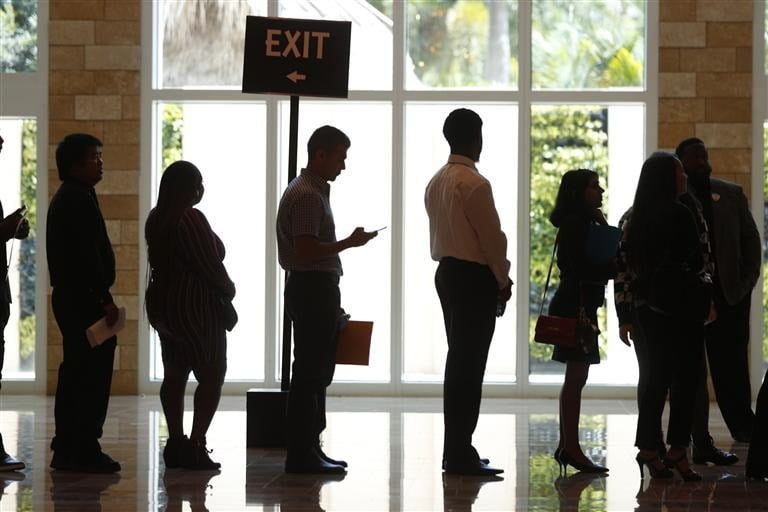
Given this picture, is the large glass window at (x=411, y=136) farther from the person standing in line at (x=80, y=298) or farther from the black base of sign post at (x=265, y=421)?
the person standing in line at (x=80, y=298)

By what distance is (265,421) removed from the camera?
6.86 meters

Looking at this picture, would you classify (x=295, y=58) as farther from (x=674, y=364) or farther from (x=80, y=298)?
(x=674, y=364)

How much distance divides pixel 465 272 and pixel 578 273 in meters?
→ 0.53

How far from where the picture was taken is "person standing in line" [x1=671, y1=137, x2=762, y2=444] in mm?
6879

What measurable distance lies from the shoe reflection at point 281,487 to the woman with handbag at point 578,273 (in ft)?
3.88

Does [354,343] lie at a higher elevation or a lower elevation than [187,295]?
lower

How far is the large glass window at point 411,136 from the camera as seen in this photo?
9.95 metres

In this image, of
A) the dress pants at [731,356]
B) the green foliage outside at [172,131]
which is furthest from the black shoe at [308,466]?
the green foliage outside at [172,131]

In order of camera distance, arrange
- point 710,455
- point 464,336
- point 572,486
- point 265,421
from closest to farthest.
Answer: point 572,486 < point 464,336 < point 710,455 < point 265,421

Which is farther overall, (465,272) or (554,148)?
(554,148)

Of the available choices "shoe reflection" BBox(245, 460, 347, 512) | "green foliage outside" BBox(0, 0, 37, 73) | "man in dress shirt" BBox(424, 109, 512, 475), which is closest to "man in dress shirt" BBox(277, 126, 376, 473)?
"shoe reflection" BBox(245, 460, 347, 512)

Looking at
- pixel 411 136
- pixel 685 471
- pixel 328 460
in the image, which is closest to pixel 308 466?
pixel 328 460

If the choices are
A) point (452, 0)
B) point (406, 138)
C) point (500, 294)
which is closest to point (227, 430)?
point (500, 294)

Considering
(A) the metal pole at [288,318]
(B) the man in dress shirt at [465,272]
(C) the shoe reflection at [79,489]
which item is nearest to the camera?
(C) the shoe reflection at [79,489]
